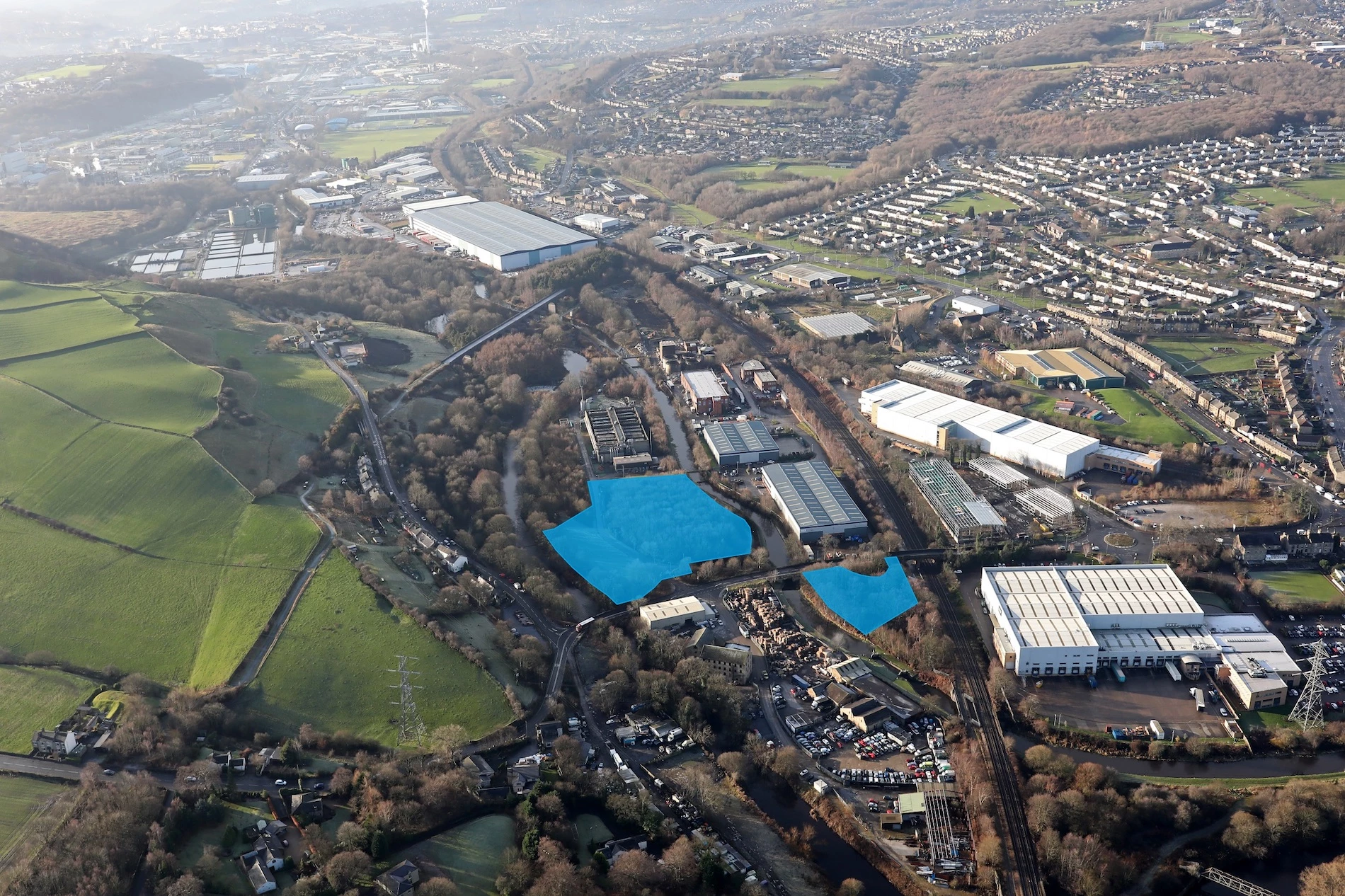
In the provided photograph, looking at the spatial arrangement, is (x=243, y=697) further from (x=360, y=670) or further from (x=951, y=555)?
(x=951, y=555)

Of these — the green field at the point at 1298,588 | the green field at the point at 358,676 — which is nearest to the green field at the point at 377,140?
the green field at the point at 358,676

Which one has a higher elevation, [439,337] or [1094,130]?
[1094,130]

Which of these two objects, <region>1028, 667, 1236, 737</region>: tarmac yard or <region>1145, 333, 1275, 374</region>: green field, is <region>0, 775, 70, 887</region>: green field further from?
<region>1145, 333, 1275, 374</region>: green field

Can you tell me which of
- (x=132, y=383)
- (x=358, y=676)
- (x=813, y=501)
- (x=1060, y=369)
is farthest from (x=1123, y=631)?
(x=132, y=383)

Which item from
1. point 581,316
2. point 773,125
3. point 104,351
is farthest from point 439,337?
point 773,125

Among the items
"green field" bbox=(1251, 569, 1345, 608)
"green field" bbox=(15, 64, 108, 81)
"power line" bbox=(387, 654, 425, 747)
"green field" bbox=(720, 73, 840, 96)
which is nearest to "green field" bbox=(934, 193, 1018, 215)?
"green field" bbox=(720, 73, 840, 96)

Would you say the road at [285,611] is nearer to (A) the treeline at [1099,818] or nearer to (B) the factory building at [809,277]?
(A) the treeline at [1099,818]
